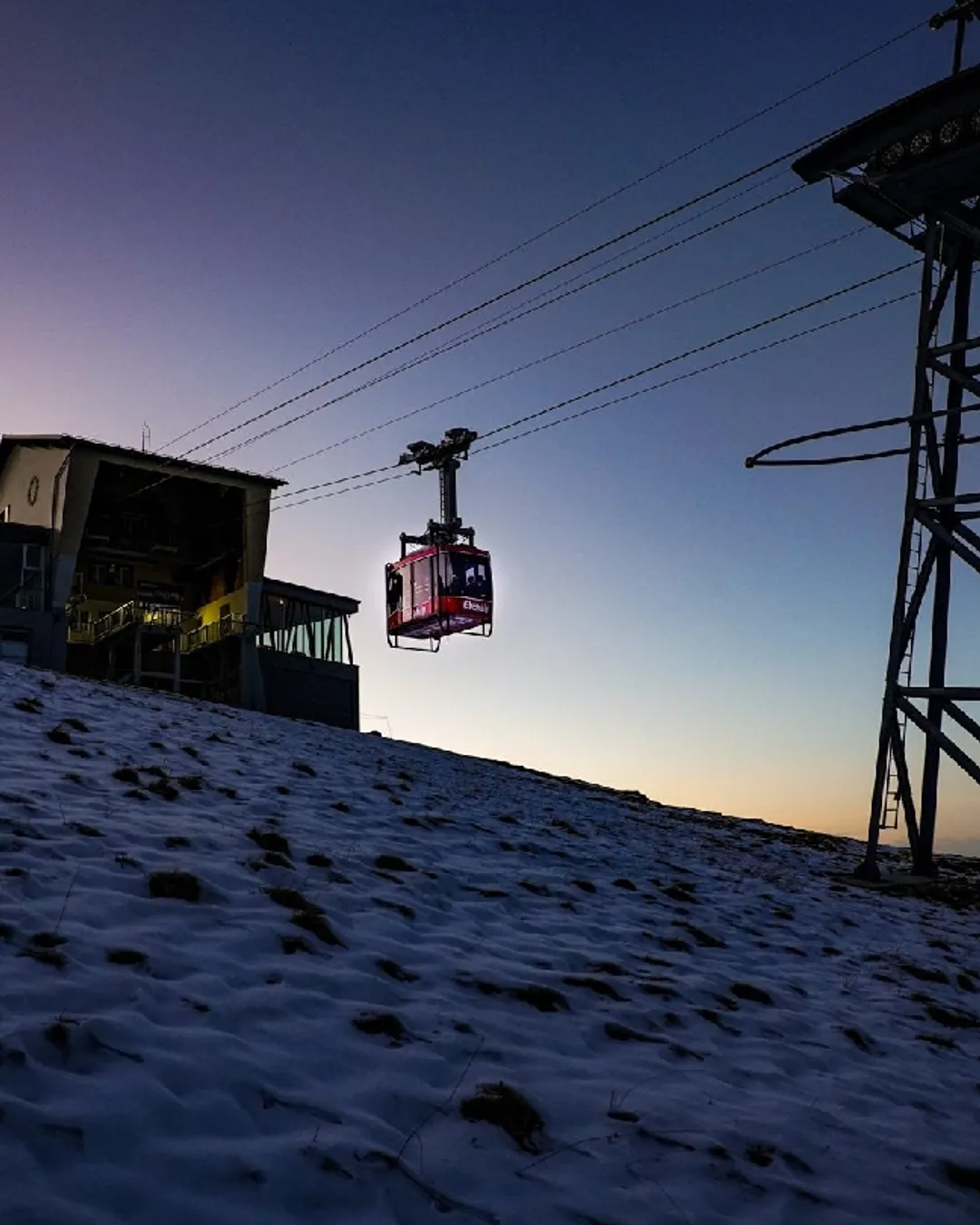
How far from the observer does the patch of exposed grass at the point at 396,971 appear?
6453 mm

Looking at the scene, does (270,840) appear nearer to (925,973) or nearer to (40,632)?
(925,973)

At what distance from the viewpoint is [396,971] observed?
6.52 meters

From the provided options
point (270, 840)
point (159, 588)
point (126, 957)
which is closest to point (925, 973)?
point (270, 840)

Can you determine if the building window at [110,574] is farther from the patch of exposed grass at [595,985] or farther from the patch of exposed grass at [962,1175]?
the patch of exposed grass at [962,1175]

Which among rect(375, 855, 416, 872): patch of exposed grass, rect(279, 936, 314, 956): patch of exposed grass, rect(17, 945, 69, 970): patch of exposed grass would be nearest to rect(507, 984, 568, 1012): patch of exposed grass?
rect(279, 936, 314, 956): patch of exposed grass

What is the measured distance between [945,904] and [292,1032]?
12059 mm

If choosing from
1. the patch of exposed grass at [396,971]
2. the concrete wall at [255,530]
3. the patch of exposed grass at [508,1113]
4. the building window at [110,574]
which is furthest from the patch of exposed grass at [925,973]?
the building window at [110,574]

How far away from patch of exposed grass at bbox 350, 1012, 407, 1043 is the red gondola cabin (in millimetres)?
28459

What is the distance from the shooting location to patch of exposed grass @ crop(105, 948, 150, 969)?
5.64 metres

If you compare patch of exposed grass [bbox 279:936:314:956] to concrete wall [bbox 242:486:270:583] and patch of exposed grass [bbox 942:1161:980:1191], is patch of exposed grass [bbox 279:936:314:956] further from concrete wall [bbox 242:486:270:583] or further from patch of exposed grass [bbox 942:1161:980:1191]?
concrete wall [bbox 242:486:270:583]

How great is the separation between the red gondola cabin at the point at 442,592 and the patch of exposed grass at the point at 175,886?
88.0ft

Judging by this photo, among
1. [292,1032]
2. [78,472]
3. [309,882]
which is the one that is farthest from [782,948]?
[78,472]

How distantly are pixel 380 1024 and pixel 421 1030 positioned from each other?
25 centimetres

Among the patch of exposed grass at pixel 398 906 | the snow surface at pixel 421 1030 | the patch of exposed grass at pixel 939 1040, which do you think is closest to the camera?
the snow surface at pixel 421 1030
